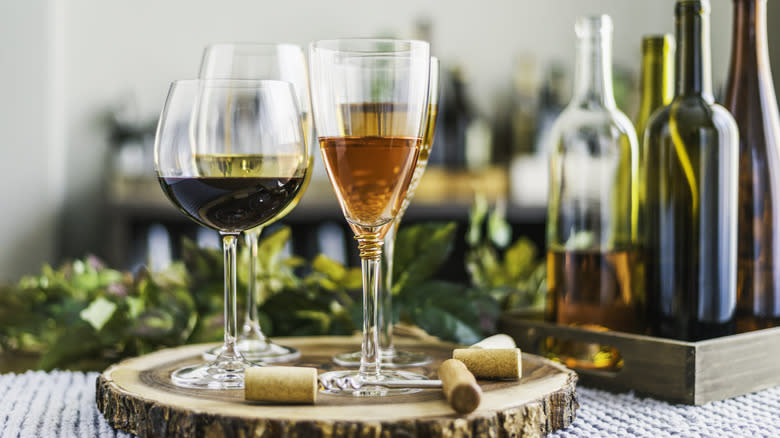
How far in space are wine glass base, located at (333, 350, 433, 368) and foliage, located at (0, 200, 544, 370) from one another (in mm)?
43

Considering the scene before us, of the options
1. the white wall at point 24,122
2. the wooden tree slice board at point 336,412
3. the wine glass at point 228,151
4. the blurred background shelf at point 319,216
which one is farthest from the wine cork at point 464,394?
the white wall at point 24,122

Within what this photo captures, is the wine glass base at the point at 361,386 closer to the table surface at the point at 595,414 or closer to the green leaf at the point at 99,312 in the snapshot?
the table surface at the point at 595,414

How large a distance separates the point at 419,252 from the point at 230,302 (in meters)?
0.27

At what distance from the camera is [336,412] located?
52 centimetres

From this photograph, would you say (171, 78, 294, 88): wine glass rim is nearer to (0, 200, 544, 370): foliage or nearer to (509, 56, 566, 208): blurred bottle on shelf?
(0, 200, 544, 370): foliage

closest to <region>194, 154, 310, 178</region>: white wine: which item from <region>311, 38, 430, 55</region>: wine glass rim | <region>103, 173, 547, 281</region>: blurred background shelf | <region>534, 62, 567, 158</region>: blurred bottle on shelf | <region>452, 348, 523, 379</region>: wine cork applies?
<region>311, 38, 430, 55</region>: wine glass rim

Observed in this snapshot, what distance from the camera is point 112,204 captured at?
301 cm

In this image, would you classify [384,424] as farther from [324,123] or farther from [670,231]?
[670,231]

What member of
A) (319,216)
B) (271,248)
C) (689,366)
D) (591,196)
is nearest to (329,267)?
(271,248)

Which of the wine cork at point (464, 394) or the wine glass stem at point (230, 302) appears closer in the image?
the wine cork at point (464, 394)

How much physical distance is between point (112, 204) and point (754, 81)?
2.62 m

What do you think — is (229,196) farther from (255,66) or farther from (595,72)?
(595,72)

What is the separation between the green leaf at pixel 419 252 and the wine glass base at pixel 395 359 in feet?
0.37

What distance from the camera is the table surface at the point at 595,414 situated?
1.92 ft
